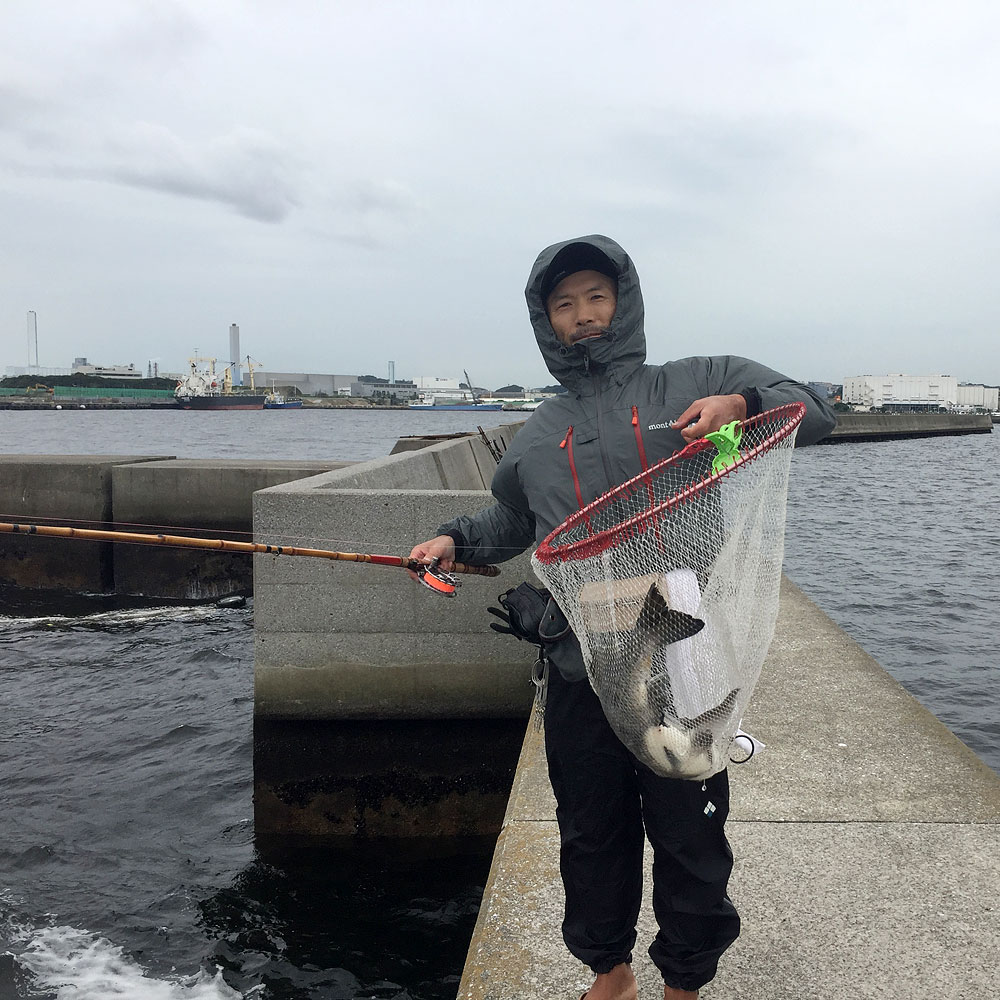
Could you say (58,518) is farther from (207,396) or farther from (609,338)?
(207,396)

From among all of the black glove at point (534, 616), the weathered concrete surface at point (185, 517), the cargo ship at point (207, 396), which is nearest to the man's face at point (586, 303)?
the black glove at point (534, 616)

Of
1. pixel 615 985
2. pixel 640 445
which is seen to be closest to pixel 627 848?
pixel 615 985

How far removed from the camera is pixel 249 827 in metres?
6.24

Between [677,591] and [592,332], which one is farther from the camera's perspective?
[592,332]

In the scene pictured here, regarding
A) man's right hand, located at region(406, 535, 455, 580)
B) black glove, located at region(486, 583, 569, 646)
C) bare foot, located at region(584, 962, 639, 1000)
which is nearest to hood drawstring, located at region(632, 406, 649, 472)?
black glove, located at region(486, 583, 569, 646)

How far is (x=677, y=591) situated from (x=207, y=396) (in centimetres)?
13053

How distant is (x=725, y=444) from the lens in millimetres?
A: 2170

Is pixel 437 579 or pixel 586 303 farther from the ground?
pixel 586 303

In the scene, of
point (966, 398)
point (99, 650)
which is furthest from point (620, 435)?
point (966, 398)

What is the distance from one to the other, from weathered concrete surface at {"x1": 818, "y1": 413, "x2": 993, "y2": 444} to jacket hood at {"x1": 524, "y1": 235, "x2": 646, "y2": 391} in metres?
69.4

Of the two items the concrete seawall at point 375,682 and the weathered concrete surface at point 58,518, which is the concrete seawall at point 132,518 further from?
the concrete seawall at point 375,682

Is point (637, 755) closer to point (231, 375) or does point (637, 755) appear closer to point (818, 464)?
point (818, 464)

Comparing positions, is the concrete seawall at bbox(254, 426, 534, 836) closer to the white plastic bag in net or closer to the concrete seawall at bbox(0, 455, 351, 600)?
the white plastic bag in net

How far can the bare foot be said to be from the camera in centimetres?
246
